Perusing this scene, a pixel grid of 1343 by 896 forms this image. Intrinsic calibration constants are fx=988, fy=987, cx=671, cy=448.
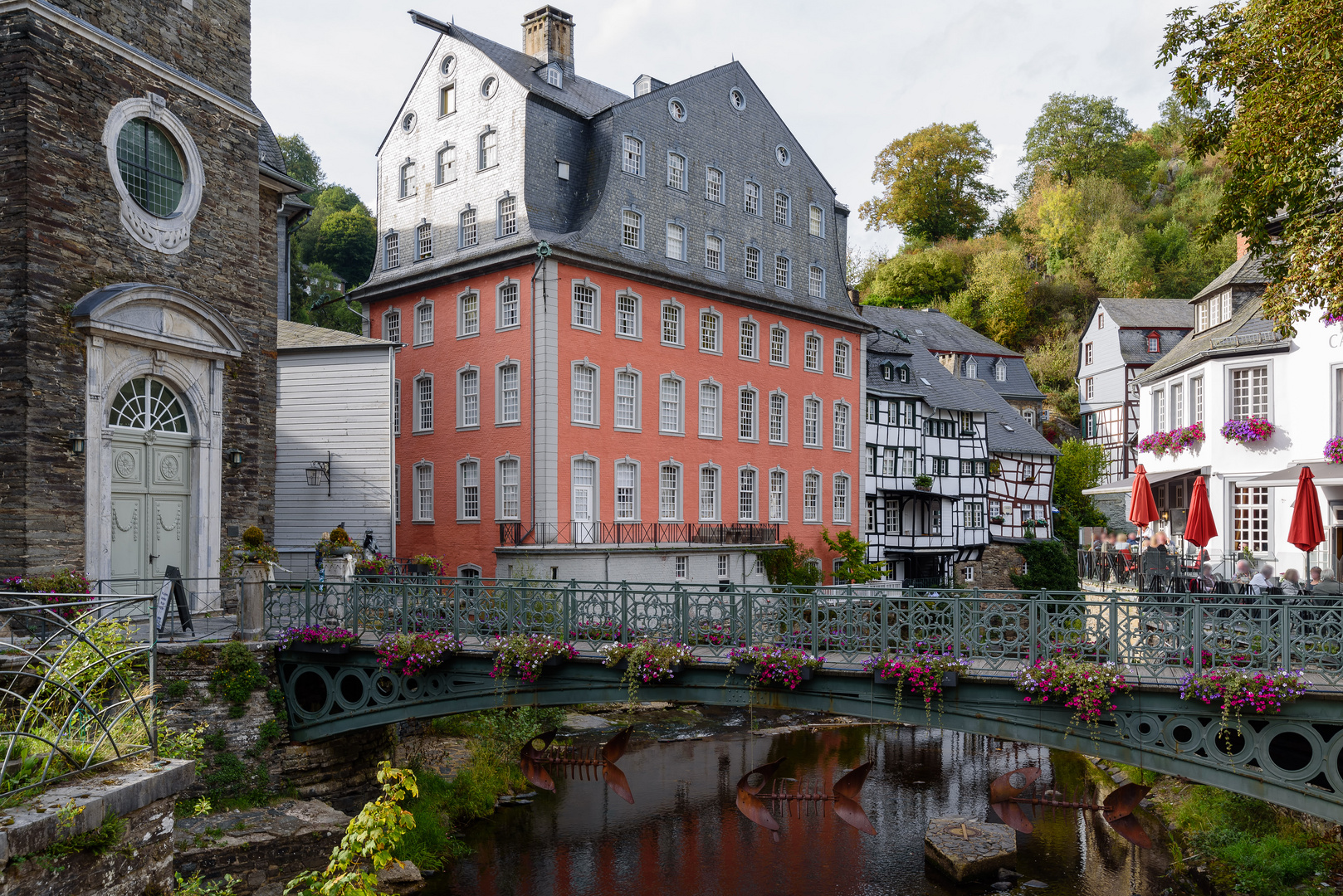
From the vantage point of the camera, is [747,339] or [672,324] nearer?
[672,324]

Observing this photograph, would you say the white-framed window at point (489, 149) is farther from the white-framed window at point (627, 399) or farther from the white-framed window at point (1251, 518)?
the white-framed window at point (1251, 518)

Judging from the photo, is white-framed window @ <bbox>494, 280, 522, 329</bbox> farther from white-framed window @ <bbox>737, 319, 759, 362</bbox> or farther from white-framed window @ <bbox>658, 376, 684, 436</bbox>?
white-framed window @ <bbox>737, 319, 759, 362</bbox>

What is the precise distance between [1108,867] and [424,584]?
11763 mm

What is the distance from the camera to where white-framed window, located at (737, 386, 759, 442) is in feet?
104

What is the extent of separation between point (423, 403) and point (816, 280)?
14761 mm

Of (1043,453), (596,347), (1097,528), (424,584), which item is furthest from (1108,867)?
(1043,453)

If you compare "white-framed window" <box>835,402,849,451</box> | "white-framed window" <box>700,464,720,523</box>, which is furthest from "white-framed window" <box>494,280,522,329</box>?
"white-framed window" <box>835,402,849,451</box>

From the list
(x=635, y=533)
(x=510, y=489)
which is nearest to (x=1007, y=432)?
(x=635, y=533)

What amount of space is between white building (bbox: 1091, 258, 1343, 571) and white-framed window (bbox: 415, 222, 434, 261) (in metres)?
21.4

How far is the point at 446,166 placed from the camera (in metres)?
30.1

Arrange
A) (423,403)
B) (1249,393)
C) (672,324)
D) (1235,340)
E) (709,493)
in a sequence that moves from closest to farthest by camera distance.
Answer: (1249,393)
(1235,340)
(423,403)
(672,324)
(709,493)

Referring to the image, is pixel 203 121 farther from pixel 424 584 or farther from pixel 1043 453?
pixel 1043 453

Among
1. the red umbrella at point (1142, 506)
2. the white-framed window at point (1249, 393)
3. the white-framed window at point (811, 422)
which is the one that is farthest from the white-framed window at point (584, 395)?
the white-framed window at point (1249, 393)

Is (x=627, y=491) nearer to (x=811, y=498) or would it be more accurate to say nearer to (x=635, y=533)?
(x=635, y=533)
